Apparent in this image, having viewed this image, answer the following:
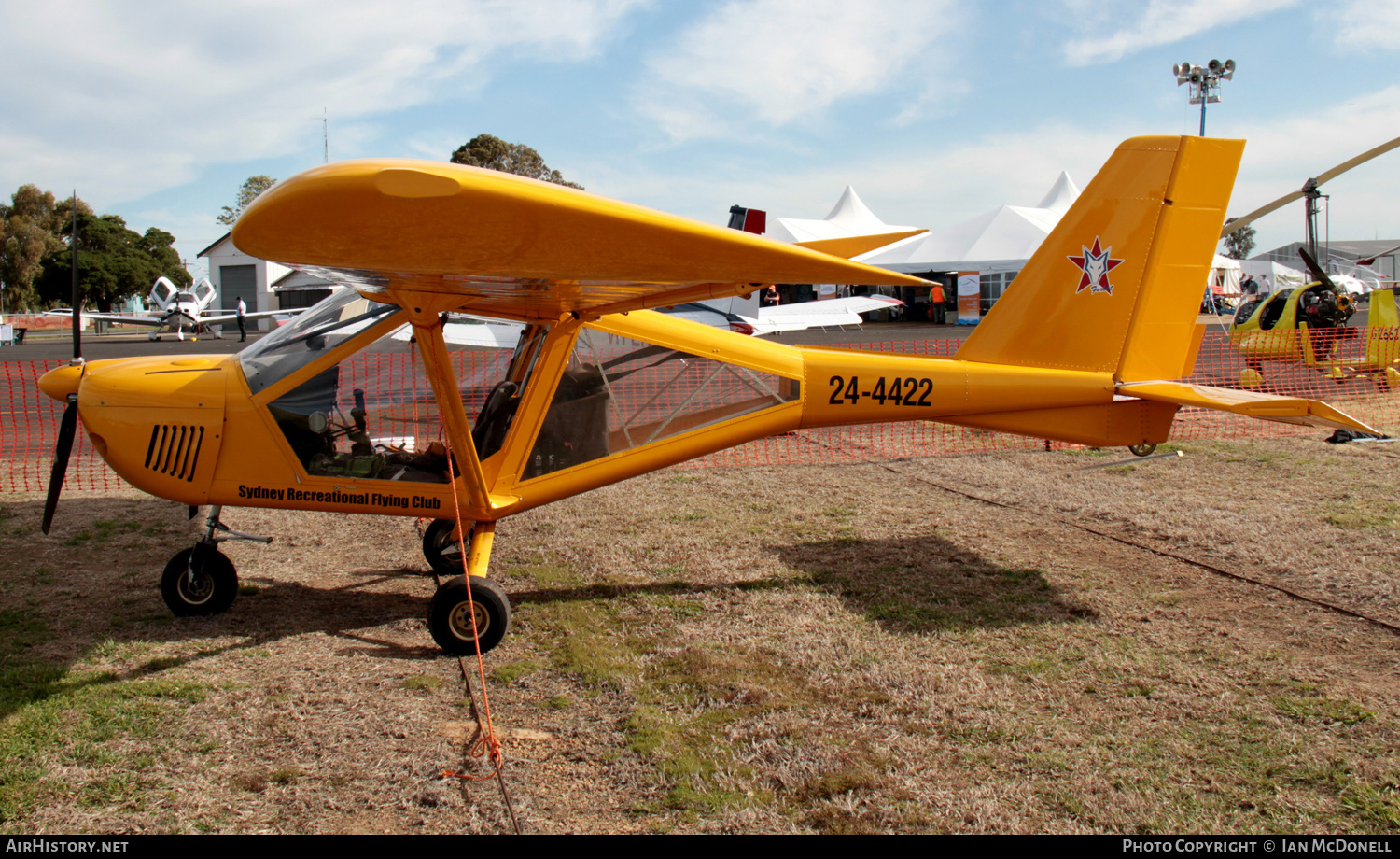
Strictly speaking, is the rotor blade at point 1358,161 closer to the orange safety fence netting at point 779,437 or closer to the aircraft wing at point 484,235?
the orange safety fence netting at point 779,437

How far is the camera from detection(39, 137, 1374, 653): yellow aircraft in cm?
428

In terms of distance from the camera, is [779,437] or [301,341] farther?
[779,437]

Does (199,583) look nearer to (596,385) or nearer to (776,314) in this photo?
(596,385)

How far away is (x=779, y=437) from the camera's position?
450 inches

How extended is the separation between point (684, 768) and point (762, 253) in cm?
199

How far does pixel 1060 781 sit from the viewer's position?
9.85ft

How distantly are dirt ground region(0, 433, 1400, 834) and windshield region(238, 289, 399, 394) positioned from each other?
56.1 inches

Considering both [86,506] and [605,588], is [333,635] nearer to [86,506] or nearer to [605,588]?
[605,588]

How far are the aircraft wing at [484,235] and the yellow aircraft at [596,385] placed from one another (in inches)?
1.2

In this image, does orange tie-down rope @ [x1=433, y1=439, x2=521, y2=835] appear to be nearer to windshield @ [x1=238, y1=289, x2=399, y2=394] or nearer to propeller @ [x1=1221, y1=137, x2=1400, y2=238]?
windshield @ [x1=238, y1=289, x2=399, y2=394]

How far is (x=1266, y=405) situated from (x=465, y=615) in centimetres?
432

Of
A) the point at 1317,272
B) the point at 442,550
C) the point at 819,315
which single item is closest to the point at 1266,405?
the point at 442,550

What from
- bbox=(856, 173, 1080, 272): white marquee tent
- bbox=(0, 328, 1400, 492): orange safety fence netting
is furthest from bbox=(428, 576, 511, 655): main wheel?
bbox=(856, 173, 1080, 272): white marquee tent

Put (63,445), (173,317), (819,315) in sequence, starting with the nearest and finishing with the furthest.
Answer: (63,445), (819,315), (173,317)
